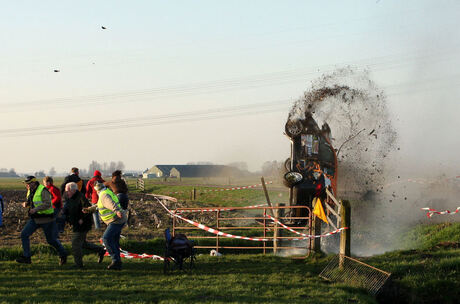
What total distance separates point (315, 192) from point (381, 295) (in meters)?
8.64

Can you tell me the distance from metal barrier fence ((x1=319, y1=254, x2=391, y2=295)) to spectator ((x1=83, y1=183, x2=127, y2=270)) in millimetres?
4308

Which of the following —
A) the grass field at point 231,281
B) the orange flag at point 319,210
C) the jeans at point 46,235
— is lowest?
the grass field at point 231,281

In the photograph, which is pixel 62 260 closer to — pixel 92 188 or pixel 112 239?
pixel 112 239

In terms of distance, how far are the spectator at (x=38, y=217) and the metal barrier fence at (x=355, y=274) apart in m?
5.86

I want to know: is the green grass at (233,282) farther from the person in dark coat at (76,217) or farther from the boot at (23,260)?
the person in dark coat at (76,217)

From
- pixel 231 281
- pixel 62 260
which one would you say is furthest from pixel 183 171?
pixel 231 281

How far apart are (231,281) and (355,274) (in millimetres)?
2543

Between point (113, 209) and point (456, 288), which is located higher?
point (113, 209)

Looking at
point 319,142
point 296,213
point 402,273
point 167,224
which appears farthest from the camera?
point 167,224

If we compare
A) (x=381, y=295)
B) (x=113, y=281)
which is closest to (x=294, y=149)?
(x=381, y=295)

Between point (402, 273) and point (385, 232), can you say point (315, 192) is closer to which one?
point (385, 232)

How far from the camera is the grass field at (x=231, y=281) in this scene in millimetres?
8477

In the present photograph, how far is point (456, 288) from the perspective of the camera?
9844mm

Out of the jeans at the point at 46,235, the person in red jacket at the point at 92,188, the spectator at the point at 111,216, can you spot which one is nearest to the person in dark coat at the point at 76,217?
the spectator at the point at 111,216
